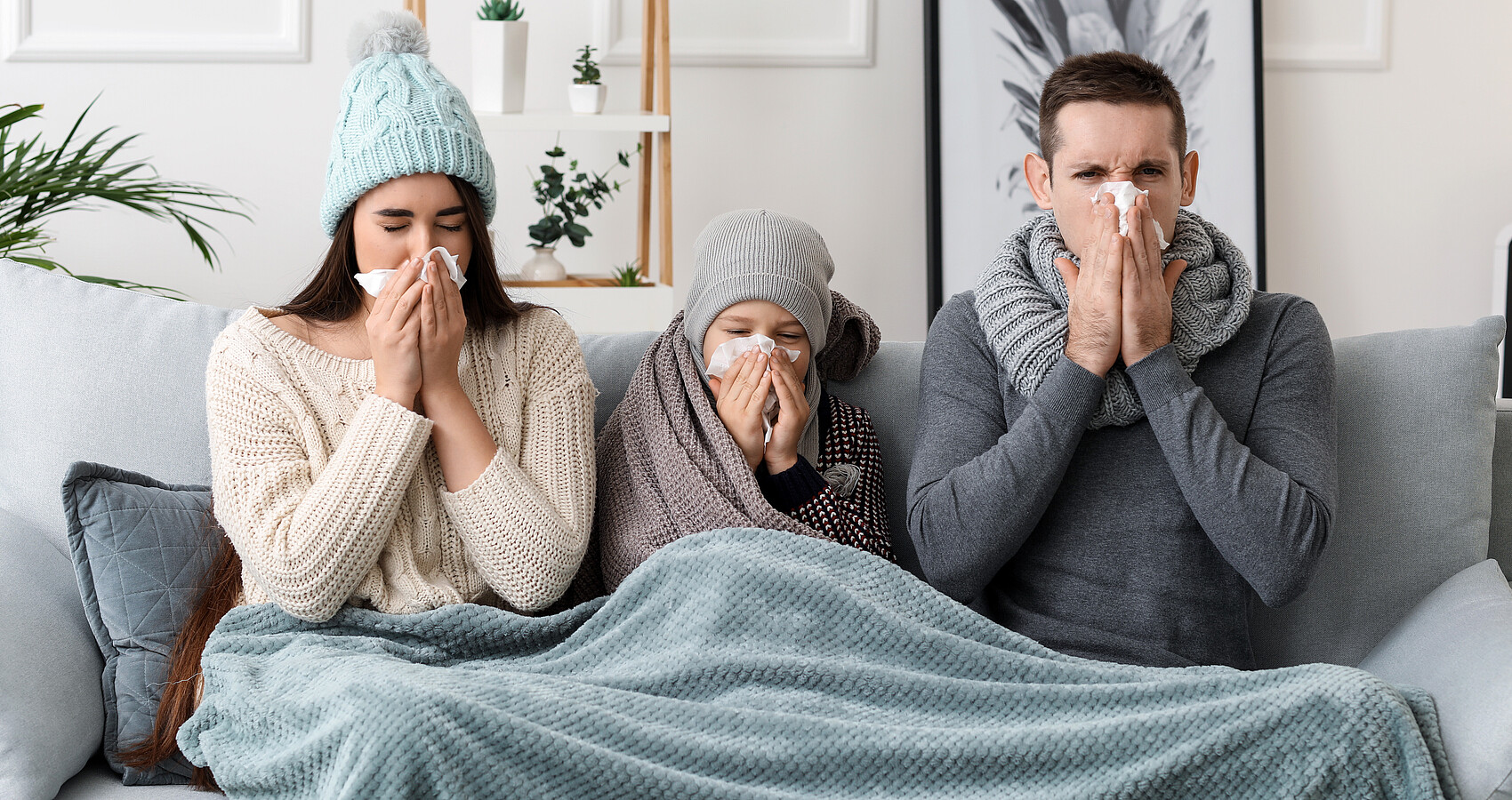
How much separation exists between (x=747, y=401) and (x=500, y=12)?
1.20 m

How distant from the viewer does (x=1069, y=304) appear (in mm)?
1472

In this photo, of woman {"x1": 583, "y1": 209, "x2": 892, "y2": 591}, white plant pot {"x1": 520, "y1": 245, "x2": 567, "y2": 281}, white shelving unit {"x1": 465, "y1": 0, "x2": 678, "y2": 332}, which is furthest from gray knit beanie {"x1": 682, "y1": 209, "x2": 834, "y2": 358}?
white plant pot {"x1": 520, "y1": 245, "x2": 567, "y2": 281}

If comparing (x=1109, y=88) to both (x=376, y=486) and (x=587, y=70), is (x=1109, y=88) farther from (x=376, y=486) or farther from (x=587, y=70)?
(x=587, y=70)

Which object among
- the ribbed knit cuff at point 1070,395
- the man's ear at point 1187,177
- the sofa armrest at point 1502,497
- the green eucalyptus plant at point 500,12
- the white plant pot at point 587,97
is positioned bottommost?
the sofa armrest at point 1502,497

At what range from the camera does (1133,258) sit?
1409 mm

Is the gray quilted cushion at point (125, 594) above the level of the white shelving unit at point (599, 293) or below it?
below

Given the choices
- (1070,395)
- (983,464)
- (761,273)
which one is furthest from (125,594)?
(1070,395)

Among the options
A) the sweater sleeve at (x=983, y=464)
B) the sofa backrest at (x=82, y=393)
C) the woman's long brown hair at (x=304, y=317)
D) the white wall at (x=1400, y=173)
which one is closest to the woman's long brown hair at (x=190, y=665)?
the woman's long brown hair at (x=304, y=317)

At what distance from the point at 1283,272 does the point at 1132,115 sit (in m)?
1.61

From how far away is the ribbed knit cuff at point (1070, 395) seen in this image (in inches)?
54.9

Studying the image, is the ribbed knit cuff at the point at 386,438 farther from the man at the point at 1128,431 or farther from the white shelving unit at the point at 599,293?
the white shelving unit at the point at 599,293

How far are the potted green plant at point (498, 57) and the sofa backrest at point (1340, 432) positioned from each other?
90 cm

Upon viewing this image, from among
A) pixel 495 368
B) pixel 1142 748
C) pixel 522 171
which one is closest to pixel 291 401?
pixel 495 368

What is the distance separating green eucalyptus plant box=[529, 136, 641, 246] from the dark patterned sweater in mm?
922
